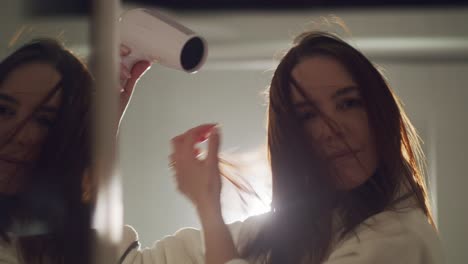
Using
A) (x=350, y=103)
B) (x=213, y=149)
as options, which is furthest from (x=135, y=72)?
(x=350, y=103)

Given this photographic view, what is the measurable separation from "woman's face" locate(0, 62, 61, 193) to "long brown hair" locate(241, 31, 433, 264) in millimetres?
242

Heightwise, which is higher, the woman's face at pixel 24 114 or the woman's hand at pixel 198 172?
the woman's face at pixel 24 114

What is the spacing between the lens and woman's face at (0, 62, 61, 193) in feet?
1.70

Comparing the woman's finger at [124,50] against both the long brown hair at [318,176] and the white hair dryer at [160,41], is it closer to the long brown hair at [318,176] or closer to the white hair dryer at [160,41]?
the white hair dryer at [160,41]

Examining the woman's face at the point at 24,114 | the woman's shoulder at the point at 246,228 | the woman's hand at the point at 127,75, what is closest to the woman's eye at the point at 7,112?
the woman's face at the point at 24,114

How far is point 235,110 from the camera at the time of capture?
1.17 meters

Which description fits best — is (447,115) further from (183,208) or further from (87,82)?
(87,82)

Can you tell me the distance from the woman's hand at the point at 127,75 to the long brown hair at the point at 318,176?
0.14m

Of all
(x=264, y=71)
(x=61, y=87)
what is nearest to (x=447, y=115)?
(x=264, y=71)

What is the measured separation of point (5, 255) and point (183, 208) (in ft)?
1.22

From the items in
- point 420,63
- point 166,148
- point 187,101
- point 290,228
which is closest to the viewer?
point 290,228

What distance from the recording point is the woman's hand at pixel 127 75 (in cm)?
66

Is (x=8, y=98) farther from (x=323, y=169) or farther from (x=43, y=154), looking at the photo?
(x=323, y=169)

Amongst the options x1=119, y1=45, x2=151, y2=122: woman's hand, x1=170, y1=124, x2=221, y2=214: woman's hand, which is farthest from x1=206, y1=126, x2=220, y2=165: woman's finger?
x1=119, y1=45, x2=151, y2=122: woman's hand
